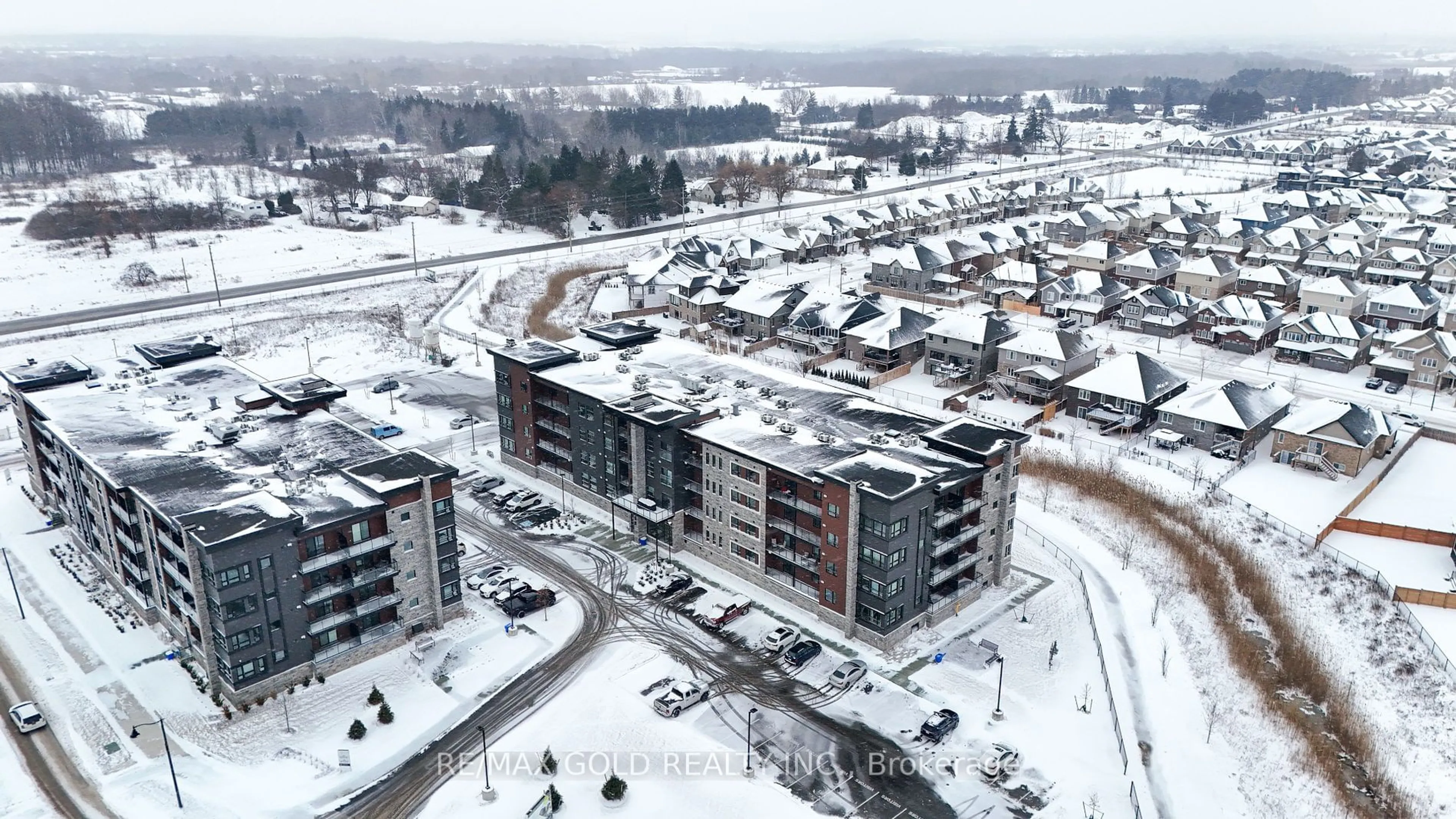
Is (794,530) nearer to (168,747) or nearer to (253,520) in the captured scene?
(253,520)

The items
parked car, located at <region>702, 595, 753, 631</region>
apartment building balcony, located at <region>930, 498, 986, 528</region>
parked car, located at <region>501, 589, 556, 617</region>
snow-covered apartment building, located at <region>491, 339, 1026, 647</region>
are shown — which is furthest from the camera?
parked car, located at <region>501, 589, 556, 617</region>

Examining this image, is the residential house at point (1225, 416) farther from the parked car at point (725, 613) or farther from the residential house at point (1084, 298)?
the parked car at point (725, 613)

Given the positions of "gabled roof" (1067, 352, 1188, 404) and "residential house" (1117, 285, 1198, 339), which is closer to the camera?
"gabled roof" (1067, 352, 1188, 404)

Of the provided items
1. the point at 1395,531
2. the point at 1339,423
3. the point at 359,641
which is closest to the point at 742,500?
the point at 359,641

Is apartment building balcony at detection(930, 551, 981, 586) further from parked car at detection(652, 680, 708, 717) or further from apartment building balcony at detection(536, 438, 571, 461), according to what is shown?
apartment building balcony at detection(536, 438, 571, 461)

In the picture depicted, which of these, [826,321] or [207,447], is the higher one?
[207,447]

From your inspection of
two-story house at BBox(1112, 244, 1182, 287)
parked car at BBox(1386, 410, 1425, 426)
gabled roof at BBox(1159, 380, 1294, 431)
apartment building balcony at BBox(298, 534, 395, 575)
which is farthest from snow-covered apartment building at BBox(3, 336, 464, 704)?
two-story house at BBox(1112, 244, 1182, 287)

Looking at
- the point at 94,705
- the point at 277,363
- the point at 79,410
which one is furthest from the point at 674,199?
the point at 94,705
